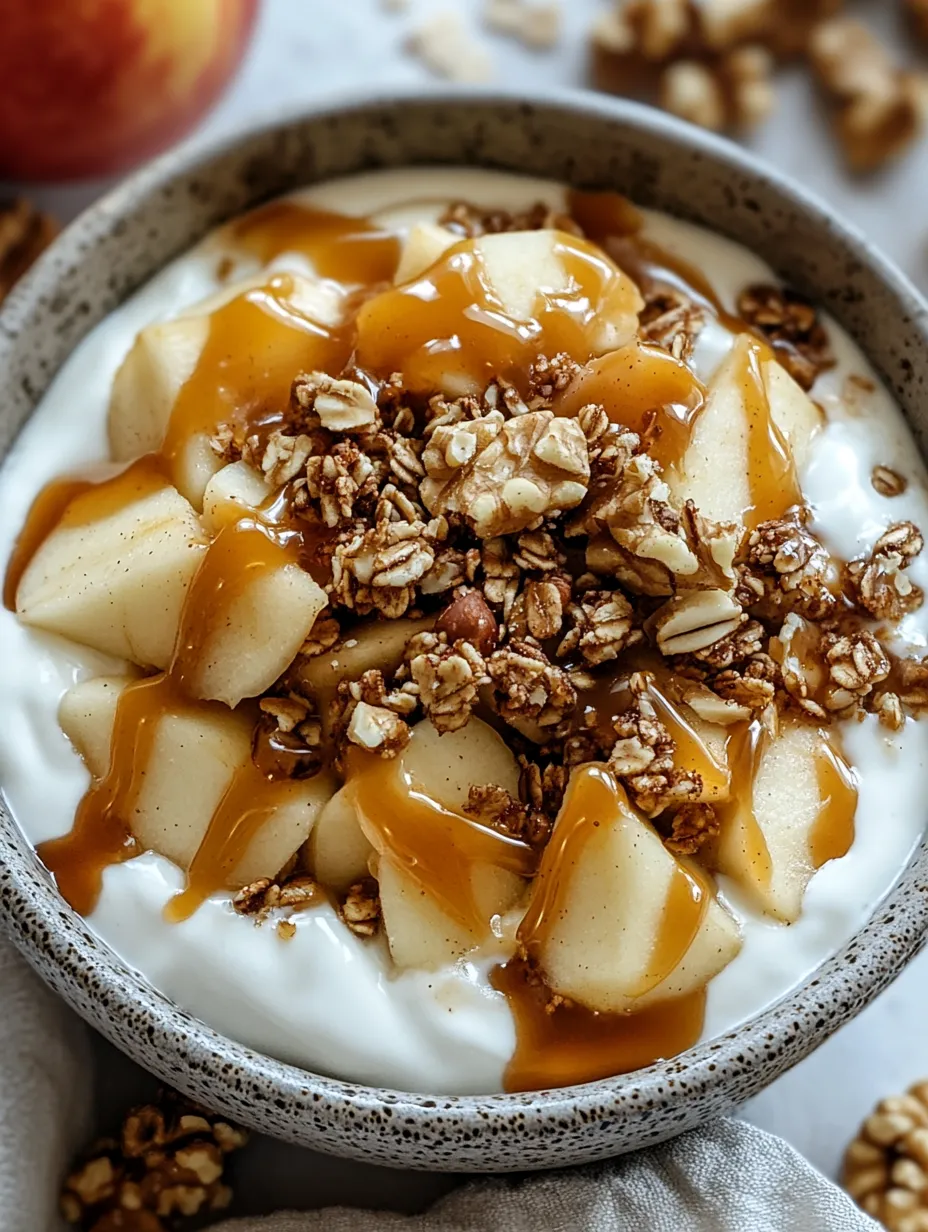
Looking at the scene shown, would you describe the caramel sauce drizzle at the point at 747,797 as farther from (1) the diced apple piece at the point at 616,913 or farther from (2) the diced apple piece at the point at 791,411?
(2) the diced apple piece at the point at 791,411

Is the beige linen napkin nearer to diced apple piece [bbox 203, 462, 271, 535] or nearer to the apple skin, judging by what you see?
diced apple piece [bbox 203, 462, 271, 535]

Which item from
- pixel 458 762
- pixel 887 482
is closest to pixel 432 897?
pixel 458 762

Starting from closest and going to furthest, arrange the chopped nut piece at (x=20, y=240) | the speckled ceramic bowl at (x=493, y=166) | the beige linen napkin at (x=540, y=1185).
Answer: the speckled ceramic bowl at (x=493, y=166)
the beige linen napkin at (x=540, y=1185)
the chopped nut piece at (x=20, y=240)

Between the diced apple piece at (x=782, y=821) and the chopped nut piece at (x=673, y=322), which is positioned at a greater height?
the chopped nut piece at (x=673, y=322)

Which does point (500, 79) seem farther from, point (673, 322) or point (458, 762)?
point (458, 762)

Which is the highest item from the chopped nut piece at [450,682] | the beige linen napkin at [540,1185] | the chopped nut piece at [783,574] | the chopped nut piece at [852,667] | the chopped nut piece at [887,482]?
the chopped nut piece at [887,482]

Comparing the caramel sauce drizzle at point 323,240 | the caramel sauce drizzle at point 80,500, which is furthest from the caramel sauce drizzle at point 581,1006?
the caramel sauce drizzle at point 323,240

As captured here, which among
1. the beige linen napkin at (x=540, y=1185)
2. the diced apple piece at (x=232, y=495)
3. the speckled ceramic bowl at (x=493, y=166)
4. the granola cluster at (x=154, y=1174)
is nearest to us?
the speckled ceramic bowl at (x=493, y=166)
